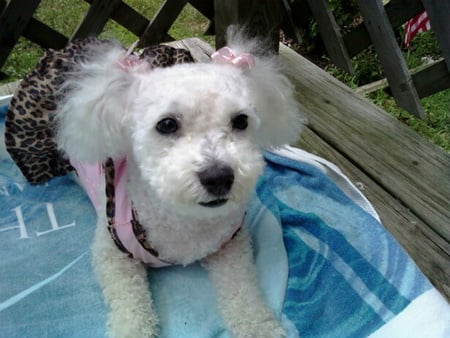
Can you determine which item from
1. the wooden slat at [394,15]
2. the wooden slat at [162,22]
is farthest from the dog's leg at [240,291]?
the wooden slat at [162,22]

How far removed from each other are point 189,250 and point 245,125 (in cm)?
39

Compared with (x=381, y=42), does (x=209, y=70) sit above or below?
below

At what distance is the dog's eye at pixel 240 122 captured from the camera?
1147mm

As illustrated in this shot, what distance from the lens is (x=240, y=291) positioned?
1334 millimetres

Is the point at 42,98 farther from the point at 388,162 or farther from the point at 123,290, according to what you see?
the point at 388,162

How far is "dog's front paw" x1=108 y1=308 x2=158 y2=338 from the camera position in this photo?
123 cm

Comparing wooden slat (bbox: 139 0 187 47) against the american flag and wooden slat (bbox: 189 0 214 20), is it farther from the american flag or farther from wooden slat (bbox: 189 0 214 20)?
the american flag

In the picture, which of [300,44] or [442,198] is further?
[300,44]

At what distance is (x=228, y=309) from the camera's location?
1312mm

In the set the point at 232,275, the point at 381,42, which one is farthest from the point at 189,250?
the point at 381,42

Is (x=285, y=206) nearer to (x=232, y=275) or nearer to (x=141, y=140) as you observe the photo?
(x=232, y=275)

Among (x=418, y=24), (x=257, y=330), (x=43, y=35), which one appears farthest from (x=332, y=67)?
(x=257, y=330)

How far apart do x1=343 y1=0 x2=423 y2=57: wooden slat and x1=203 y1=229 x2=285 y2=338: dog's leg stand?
1.12 m

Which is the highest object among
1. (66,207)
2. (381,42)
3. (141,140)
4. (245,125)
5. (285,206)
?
(381,42)
